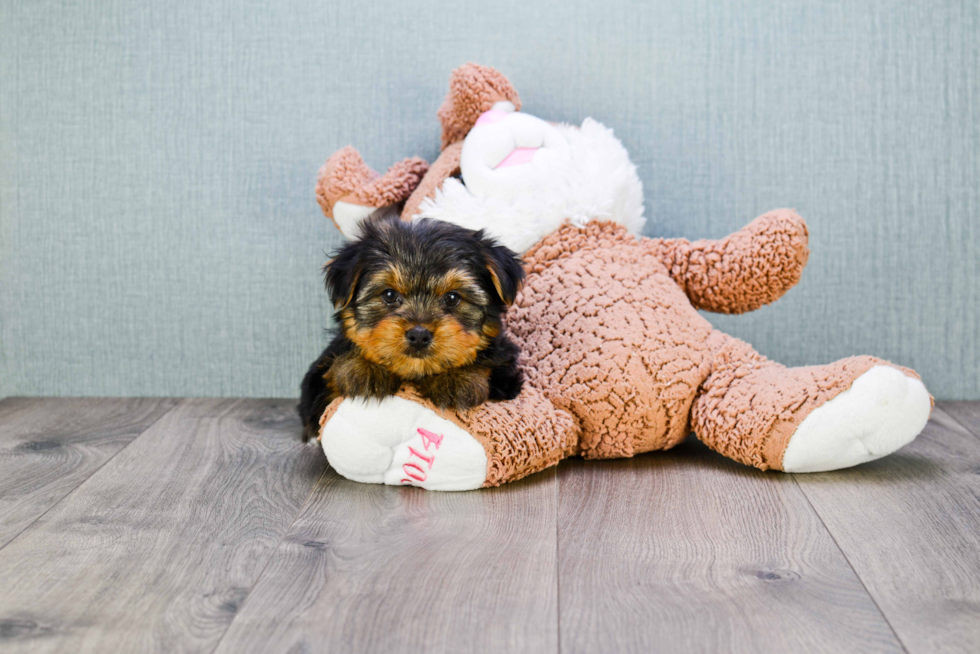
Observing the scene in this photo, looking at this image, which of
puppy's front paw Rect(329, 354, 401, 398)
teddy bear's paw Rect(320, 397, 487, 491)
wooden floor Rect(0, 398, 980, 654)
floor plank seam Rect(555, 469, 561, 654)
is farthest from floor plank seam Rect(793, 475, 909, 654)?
puppy's front paw Rect(329, 354, 401, 398)

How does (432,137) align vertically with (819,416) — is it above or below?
above

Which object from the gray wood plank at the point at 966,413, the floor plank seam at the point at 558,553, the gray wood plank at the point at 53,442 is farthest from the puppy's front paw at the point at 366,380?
the gray wood plank at the point at 966,413

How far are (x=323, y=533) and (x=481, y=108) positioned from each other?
4.57 ft

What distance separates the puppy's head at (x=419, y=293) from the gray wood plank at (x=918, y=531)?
913 mm

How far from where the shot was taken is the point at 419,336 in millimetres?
1798

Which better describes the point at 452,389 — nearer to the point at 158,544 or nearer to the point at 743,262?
the point at 158,544

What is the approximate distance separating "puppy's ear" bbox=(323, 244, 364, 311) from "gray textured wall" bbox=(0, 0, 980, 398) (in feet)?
3.09

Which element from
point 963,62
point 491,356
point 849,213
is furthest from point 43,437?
point 963,62

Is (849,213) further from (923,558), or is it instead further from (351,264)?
(351,264)

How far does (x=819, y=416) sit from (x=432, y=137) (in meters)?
1.59

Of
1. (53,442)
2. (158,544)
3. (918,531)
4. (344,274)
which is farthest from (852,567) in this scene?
(53,442)

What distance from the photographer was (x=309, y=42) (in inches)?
110

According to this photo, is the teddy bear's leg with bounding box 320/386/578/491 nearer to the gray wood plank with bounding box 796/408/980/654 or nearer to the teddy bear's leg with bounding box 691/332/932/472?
the teddy bear's leg with bounding box 691/332/932/472

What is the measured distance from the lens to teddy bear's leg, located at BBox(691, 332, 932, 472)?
6.54 feet
